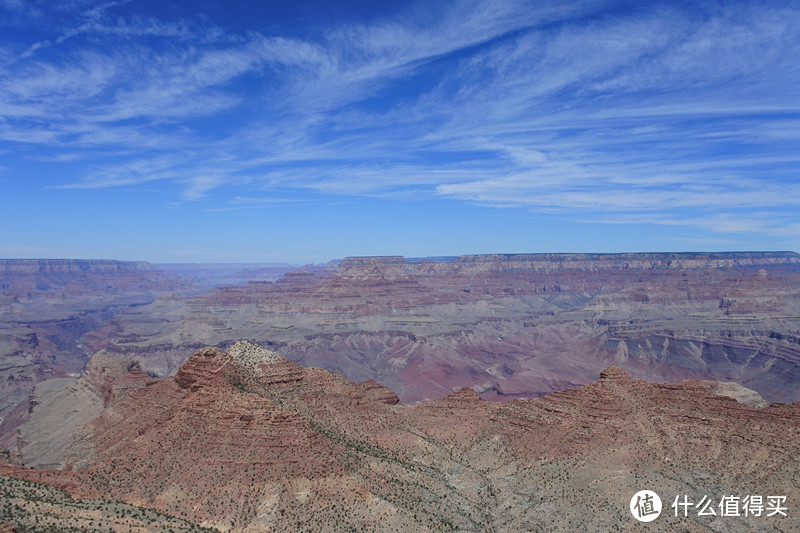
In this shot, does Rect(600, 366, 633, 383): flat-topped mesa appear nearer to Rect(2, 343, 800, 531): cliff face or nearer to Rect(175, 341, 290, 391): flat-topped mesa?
Rect(2, 343, 800, 531): cliff face

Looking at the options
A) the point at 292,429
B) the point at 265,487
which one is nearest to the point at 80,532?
the point at 265,487

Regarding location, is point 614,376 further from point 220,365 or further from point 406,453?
point 220,365

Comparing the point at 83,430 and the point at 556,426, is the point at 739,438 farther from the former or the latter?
the point at 83,430

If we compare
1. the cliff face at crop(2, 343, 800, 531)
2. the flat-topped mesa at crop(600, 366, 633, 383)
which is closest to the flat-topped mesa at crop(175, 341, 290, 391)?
the cliff face at crop(2, 343, 800, 531)

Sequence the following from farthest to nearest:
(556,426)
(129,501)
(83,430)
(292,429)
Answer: (83,430), (556,426), (292,429), (129,501)

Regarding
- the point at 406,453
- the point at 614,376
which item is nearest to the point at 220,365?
the point at 406,453

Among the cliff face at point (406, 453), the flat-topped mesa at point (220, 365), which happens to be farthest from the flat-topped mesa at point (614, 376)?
the flat-topped mesa at point (220, 365)

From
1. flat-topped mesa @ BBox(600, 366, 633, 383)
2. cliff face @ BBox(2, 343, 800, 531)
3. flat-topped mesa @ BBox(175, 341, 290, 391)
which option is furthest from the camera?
flat-topped mesa @ BBox(600, 366, 633, 383)

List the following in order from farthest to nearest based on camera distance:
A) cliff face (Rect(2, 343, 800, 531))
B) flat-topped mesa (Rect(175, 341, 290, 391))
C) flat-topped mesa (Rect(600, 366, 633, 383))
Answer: flat-topped mesa (Rect(600, 366, 633, 383)) < flat-topped mesa (Rect(175, 341, 290, 391)) < cliff face (Rect(2, 343, 800, 531))
